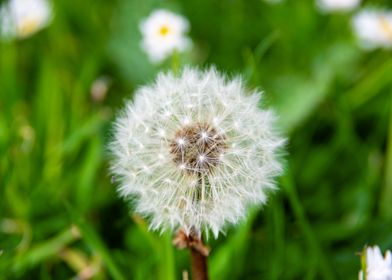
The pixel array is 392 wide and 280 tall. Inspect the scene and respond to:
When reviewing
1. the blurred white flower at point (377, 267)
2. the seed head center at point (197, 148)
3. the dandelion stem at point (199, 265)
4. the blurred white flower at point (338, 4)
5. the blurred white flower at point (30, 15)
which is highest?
the blurred white flower at point (30, 15)

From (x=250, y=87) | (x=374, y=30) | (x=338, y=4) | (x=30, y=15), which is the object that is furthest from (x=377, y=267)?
(x=30, y=15)

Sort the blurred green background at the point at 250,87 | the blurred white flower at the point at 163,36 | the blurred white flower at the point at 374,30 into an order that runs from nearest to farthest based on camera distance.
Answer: the blurred green background at the point at 250,87, the blurred white flower at the point at 163,36, the blurred white flower at the point at 374,30

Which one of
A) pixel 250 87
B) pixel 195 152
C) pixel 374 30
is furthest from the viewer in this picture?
pixel 374 30

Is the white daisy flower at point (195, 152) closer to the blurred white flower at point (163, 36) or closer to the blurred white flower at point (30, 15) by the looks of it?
the blurred white flower at point (163, 36)

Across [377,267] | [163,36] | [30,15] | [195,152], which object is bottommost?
[377,267]

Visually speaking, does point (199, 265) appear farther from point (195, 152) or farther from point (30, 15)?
point (30, 15)

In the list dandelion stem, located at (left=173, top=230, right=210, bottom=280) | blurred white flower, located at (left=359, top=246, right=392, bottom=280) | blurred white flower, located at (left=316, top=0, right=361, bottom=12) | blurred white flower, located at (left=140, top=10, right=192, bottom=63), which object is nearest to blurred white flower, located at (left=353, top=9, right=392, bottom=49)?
blurred white flower, located at (left=316, top=0, right=361, bottom=12)

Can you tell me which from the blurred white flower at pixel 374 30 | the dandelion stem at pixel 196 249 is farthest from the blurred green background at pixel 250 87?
the dandelion stem at pixel 196 249

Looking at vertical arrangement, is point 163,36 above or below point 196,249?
above
